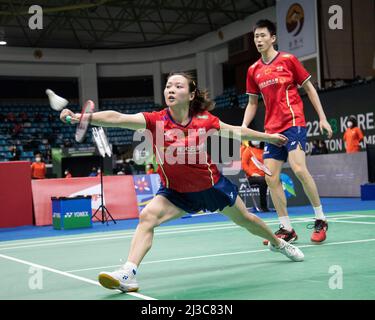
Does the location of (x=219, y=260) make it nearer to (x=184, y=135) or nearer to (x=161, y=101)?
(x=184, y=135)

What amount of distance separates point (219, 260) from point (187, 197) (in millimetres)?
1172

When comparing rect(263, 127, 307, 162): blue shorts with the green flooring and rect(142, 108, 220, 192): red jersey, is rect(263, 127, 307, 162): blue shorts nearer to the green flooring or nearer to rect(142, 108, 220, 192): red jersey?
the green flooring

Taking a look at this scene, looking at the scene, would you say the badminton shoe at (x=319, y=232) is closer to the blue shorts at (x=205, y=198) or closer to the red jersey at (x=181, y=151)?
the blue shorts at (x=205, y=198)

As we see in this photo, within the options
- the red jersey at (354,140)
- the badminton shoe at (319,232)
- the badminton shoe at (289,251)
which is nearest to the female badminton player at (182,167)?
the badminton shoe at (289,251)

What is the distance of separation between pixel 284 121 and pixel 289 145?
0.24 meters

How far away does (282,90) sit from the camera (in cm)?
557

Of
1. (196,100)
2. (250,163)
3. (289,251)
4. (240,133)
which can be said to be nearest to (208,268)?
(289,251)

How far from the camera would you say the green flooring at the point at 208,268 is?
3445mm

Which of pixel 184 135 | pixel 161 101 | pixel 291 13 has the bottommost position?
pixel 184 135

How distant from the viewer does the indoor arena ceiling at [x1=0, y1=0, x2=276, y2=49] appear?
84.8 ft

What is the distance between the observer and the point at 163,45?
3288 centimetres

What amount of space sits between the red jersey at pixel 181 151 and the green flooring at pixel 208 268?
678 mm

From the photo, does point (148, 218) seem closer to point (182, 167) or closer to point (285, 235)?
point (182, 167)

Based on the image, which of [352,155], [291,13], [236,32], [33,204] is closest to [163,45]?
[236,32]
